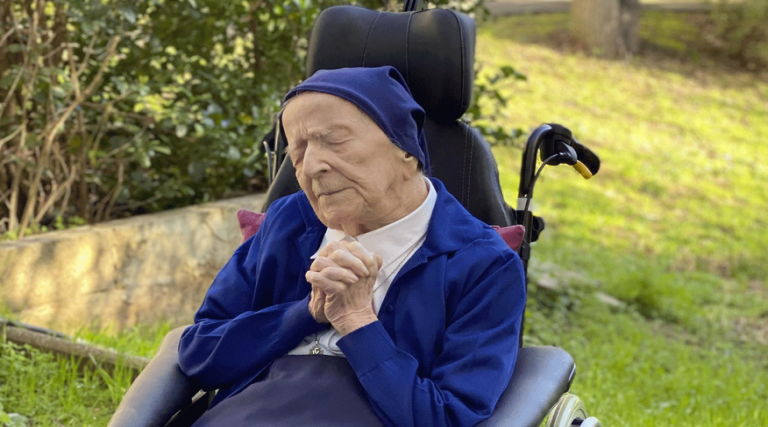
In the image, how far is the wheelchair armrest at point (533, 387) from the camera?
1.67 meters

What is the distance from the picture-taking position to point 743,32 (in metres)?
13.0

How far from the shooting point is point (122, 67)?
4.14 meters

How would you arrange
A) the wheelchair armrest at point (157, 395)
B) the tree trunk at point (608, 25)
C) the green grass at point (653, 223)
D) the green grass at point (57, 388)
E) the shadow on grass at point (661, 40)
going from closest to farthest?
the wheelchair armrest at point (157, 395) → the green grass at point (57, 388) → the green grass at point (653, 223) → the tree trunk at point (608, 25) → the shadow on grass at point (661, 40)

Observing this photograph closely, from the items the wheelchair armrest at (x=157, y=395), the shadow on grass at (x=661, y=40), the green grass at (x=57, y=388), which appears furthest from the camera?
the shadow on grass at (x=661, y=40)

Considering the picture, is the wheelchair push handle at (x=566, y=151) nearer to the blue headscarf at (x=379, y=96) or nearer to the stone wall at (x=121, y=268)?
the blue headscarf at (x=379, y=96)

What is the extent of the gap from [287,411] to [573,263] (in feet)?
17.2

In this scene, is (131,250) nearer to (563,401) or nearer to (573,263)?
(563,401)

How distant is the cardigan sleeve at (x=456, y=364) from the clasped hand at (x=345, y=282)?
35 millimetres

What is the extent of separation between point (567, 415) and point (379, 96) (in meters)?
0.81

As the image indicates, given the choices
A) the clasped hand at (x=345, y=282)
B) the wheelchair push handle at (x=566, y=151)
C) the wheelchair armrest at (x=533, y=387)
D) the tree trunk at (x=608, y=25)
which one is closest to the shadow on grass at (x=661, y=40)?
the tree trunk at (x=608, y=25)

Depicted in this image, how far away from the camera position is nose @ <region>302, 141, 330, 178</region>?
1649 millimetres

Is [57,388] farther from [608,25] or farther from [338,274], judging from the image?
[608,25]

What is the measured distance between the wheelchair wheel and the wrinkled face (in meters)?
0.59

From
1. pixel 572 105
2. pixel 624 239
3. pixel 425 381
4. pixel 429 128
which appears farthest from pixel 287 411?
pixel 572 105
